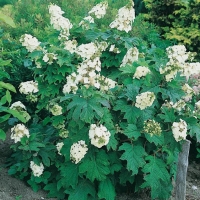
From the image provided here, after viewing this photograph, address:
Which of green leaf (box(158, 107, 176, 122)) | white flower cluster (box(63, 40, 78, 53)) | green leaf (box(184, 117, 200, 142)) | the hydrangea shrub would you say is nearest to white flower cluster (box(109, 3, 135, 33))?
the hydrangea shrub

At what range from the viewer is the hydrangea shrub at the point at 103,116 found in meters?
3.78

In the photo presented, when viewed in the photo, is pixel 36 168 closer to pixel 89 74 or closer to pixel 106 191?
pixel 106 191

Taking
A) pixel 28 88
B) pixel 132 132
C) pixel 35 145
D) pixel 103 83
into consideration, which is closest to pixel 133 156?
pixel 132 132

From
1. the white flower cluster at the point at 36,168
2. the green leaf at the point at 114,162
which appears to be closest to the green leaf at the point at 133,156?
the green leaf at the point at 114,162

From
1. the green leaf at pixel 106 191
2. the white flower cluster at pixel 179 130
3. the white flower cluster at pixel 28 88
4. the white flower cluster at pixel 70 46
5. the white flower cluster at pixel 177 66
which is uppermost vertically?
the white flower cluster at pixel 70 46

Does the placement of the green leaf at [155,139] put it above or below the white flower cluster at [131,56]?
below

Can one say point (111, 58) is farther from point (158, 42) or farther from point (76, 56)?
point (158, 42)

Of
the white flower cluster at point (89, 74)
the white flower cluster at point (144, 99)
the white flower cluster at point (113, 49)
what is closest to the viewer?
the white flower cluster at point (89, 74)

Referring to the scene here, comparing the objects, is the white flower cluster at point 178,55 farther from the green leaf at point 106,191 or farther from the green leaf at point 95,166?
the green leaf at point 106,191

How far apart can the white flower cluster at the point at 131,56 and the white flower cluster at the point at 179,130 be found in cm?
73

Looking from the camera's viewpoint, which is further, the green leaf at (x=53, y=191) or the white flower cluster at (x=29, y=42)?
the green leaf at (x=53, y=191)

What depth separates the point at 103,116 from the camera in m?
3.89

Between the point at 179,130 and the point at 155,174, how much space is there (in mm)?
452

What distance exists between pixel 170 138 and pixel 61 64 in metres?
1.11
